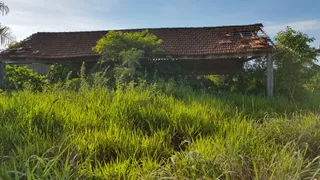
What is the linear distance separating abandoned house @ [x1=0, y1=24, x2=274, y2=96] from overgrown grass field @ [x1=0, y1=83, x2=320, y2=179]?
21.0 ft

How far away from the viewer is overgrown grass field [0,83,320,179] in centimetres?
288

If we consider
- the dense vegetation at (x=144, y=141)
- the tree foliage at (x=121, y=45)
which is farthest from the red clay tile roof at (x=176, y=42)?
the dense vegetation at (x=144, y=141)

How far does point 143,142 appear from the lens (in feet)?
12.4

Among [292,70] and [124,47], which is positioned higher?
[124,47]

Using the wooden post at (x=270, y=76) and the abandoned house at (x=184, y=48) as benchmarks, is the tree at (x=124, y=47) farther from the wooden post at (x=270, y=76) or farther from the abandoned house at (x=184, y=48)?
the wooden post at (x=270, y=76)

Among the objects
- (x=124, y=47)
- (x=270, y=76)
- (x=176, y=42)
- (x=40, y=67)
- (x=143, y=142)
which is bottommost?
(x=143, y=142)

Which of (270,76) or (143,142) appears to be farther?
(270,76)

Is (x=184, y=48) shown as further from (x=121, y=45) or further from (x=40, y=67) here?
(x=40, y=67)

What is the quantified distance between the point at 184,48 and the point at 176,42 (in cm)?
84

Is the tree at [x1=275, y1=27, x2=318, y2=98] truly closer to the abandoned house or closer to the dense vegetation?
the abandoned house

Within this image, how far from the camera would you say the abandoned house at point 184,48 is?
11766 mm

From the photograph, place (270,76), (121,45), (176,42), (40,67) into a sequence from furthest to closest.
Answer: (40,67) < (176,42) < (270,76) < (121,45)

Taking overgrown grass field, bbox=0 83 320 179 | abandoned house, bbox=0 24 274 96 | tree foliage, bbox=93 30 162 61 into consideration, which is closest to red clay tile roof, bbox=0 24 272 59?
abandoned house, bbox=0 24 274 96

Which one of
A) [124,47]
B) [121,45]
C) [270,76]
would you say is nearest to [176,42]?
[124,47]
